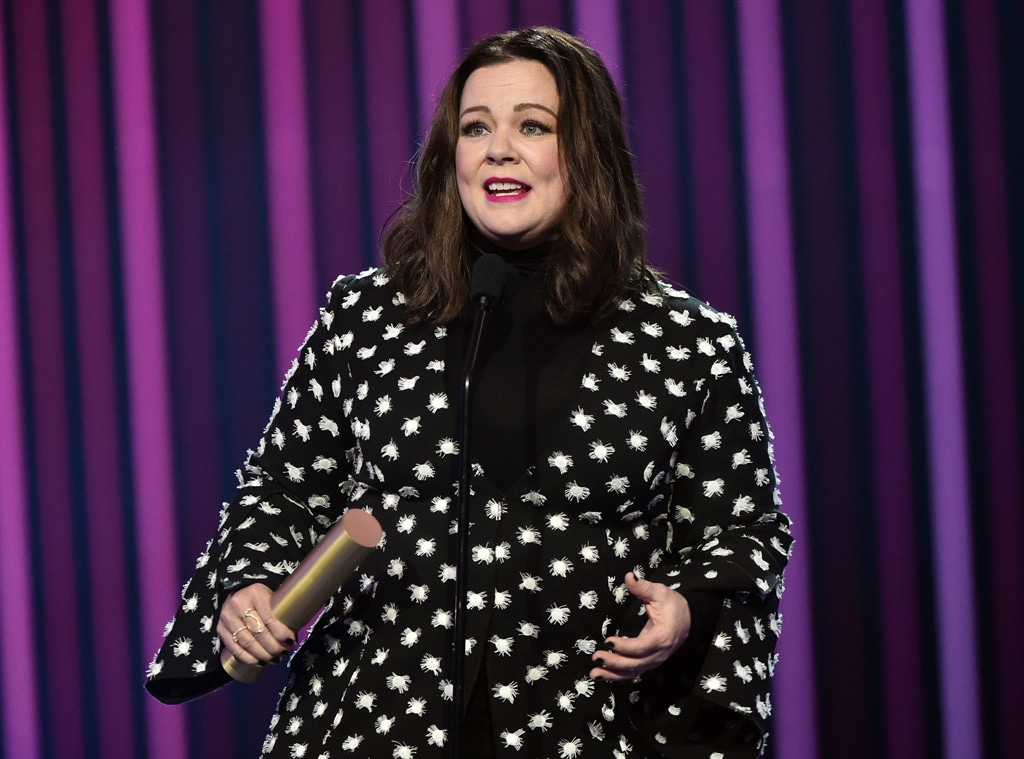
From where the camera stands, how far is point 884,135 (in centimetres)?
229

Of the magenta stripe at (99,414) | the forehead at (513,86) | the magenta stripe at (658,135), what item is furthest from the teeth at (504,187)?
the magenta stripe at (99,414)

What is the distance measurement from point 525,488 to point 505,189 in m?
0.39

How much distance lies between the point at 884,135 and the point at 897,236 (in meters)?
0.18

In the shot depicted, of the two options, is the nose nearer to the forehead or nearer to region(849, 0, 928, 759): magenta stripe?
the forehead

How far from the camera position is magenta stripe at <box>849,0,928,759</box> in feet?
7.50

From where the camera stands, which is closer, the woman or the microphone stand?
the microphone stand

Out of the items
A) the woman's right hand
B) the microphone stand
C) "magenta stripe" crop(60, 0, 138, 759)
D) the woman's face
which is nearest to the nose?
the woman's face

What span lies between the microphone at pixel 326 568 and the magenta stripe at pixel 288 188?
47.3 inches

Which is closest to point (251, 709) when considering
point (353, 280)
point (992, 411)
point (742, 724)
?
point (353, 280)

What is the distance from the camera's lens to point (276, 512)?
1551 millimetres

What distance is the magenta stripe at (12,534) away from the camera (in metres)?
2.48

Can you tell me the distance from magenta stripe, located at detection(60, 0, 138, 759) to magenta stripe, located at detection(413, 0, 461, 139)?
645 millimetres

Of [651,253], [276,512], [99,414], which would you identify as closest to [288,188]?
[99,414]

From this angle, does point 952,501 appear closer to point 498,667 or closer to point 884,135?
point 884,135
